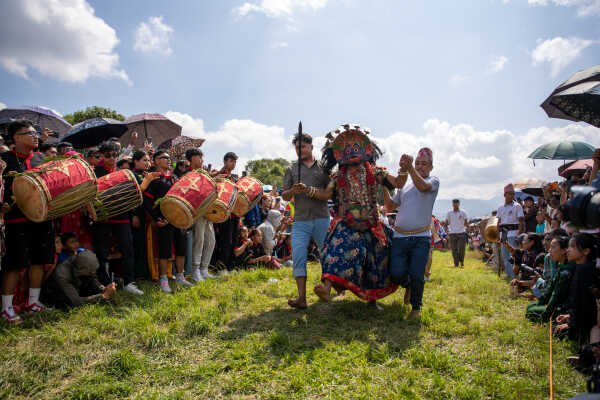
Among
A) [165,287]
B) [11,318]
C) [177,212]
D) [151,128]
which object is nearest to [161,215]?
[177,212]

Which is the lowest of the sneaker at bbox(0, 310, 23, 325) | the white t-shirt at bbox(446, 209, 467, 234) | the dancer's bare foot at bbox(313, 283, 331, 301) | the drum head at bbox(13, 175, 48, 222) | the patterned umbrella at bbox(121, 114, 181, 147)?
the sneaker at bbox(0, 310, 23, 325)

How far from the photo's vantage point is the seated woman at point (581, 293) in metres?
3.31

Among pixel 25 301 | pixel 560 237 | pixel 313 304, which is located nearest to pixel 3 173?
pixel 25 301

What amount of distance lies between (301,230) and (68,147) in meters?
3.96

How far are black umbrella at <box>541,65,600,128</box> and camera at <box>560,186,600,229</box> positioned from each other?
10.6 feet

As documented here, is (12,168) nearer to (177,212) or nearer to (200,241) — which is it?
(177,212)

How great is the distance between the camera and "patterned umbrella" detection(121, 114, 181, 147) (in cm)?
945

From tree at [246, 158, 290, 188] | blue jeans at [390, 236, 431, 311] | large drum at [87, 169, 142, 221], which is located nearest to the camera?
blue jeans at [390, 236, 431, 311]

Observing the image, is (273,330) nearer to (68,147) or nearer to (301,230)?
(301,230)

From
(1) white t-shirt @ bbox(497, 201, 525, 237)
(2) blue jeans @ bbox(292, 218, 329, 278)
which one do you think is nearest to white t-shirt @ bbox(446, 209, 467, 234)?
(1) white t-shirt @ bbox(497, 201, 525, 237)

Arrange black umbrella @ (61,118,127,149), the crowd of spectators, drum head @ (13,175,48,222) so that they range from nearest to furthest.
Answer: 1. drum head @ (13,175,48,222)
2. the crowd of spectators
3. black umbrella @ (61,118,127,149)

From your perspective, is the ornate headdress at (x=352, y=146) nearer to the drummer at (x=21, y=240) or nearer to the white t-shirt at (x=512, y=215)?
the drummer at (x=21, y=240)

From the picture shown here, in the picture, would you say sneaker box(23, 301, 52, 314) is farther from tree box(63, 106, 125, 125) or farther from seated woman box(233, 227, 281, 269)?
tree box(63, 106, 125, 125)

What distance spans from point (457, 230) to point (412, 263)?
765 cm
